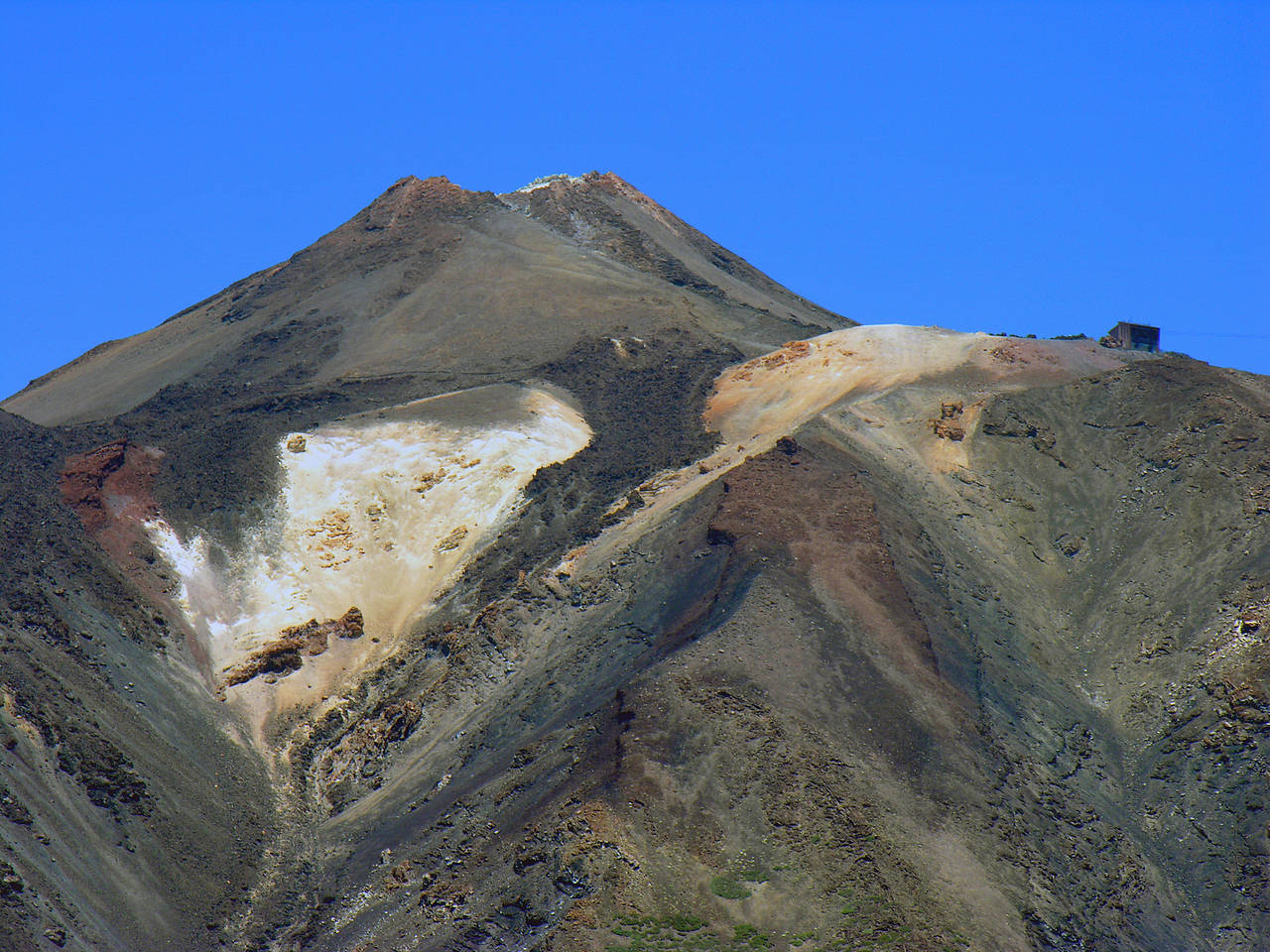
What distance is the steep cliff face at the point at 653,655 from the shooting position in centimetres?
2647

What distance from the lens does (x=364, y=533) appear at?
44.0 m

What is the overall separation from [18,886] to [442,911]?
8.02 metres

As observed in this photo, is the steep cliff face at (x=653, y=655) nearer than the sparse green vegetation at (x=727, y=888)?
No

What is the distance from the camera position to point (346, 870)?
31172 mm

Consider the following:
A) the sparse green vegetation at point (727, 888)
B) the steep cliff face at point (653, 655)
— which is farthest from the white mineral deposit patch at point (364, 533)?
the sparse green vegetation at point (727, 888)

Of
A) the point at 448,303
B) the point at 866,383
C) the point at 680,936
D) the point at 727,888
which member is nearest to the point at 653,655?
the point at 727,888

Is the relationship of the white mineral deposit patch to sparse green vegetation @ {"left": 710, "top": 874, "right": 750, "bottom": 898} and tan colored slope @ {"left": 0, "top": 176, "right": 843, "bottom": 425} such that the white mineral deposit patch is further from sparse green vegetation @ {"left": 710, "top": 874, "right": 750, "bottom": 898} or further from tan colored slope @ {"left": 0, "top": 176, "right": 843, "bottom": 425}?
sparse green vegetation @ {"left": 710, "top": 874, "right": 750, "bottom": 898}

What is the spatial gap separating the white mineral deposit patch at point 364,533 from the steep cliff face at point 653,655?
0.13 m

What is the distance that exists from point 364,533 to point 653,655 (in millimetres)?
14915

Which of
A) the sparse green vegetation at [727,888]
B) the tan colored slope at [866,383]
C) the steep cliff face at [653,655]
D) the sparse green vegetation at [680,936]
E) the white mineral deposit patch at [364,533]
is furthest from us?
the tan colored slope at [866,383]

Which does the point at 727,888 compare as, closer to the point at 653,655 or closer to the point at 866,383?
the point at 653,655

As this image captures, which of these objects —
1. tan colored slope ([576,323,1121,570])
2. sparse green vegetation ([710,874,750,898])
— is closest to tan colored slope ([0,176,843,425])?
tan colored slope ([576,323,1121,570])

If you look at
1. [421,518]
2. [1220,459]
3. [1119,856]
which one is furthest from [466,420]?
[1119,856]

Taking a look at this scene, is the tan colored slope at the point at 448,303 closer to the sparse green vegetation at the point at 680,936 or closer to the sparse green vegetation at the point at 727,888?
the sparse green vegetation at the point at 727,888
